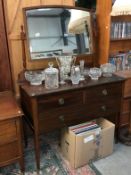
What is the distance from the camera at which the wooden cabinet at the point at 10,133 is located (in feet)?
5.12

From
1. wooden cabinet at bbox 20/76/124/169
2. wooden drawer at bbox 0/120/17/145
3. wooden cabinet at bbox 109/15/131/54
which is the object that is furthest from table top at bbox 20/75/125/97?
wooden cabinet at bbox 109/15/131/54

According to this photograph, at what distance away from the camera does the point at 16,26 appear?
197 cm

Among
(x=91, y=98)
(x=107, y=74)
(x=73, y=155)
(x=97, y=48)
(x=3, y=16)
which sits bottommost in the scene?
(x=73, y=155)

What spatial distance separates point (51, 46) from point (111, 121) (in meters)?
1.04

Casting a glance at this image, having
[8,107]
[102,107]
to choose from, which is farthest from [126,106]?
[8,107]

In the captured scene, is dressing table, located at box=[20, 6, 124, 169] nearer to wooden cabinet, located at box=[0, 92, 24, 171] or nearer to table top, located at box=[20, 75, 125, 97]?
table top, located at box=[20, 75, 125, 97]

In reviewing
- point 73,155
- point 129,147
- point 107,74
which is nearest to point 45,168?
point 73,155

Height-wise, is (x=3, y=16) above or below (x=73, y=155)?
above

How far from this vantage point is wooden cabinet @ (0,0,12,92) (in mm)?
1909

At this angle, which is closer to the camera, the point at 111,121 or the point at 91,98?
the point at 91,98

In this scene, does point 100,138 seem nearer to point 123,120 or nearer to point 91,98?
point 91,98

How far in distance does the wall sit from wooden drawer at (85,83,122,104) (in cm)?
61

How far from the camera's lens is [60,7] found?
79.4 inches

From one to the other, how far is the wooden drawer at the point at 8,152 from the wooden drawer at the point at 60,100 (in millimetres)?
383
